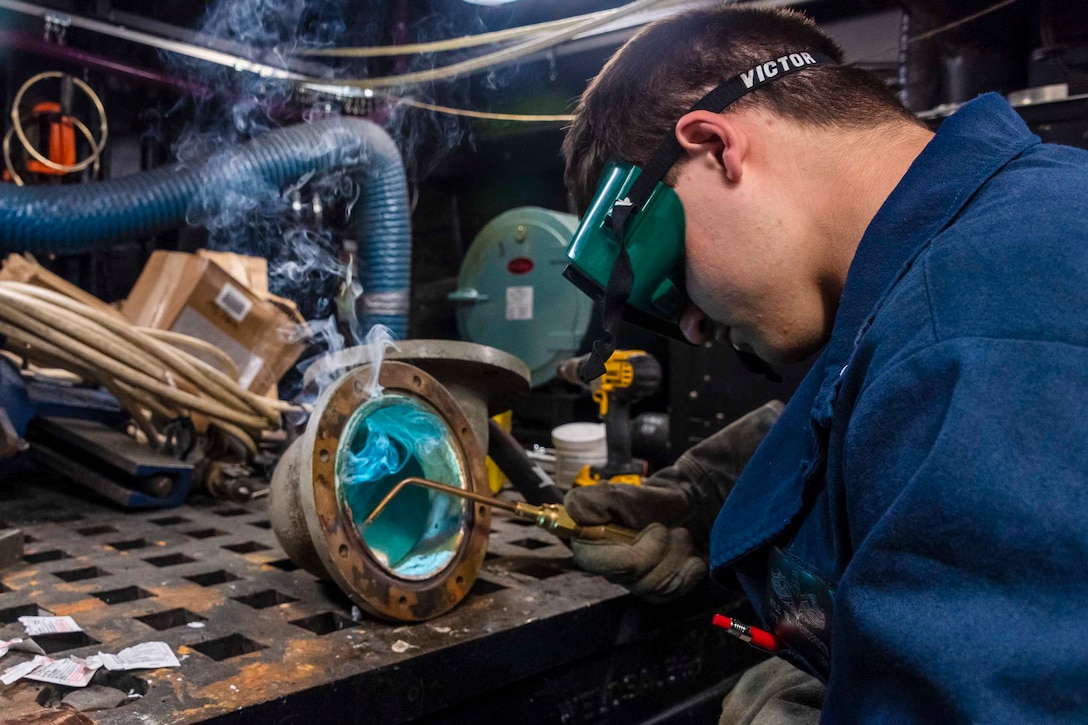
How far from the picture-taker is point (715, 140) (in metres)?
1.04

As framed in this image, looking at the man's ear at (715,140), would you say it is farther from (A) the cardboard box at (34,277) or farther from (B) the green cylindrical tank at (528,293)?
(A) the cardboard box at (34,277)

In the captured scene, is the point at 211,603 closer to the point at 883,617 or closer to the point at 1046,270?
the point at 883,617

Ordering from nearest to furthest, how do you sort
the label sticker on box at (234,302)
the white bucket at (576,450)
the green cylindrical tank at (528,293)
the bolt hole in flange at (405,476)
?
the bolt hole in flange at (405,476) < the white bucket at (576,450) < the label sticker on box at (234,302) < the green cylindrical tank at (528,293)

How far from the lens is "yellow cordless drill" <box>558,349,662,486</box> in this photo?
2.24 meters

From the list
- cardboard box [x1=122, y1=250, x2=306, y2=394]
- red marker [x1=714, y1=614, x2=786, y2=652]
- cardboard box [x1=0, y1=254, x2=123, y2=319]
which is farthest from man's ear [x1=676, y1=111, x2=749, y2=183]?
cardboard box [x1=0, y1=254, x2=123, y2=319]

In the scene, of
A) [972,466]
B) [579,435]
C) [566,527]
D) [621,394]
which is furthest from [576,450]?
[972,466]

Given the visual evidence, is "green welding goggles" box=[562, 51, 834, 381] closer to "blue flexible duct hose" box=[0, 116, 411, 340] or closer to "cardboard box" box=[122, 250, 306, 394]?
"blue flexible duct hose" box=[0, 116, 411, 340]

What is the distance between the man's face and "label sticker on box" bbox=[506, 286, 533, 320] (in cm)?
248

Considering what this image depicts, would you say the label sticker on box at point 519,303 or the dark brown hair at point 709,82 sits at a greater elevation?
the dark brown hair at point 709,82

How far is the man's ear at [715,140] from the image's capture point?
3.31ft

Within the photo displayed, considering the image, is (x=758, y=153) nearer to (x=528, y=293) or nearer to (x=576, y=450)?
(x=576, y=450)

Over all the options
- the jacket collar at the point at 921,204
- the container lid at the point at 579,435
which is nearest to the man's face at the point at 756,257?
the jacket collar at the point at 921,204

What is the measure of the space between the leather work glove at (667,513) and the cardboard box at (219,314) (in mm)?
1983

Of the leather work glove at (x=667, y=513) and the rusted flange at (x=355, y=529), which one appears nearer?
the rusted flange at (x=355, y=529)
